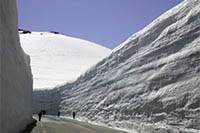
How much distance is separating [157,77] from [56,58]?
66.7m

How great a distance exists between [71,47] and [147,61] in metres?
81.0

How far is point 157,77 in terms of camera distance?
1658 cm

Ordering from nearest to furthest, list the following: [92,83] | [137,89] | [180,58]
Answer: [180,58], [137,89], [92,83]

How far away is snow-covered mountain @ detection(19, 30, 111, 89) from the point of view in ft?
185

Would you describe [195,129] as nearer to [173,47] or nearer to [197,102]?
[197,102]

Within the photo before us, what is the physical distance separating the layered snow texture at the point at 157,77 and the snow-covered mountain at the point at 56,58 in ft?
83.3

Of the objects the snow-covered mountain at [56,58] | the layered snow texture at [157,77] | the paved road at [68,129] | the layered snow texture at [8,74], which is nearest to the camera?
the layered snow texture at [8,74]

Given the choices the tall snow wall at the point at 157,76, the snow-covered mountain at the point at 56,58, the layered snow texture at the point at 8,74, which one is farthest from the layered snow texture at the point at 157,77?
the snow-covered mountain at the point at 56,58

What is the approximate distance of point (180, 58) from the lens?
15.2 m

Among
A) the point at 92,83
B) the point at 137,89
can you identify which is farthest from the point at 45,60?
the point at 137,89

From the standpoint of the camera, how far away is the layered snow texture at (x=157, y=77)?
1395 cm

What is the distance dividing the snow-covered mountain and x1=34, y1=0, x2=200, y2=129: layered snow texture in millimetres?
25390

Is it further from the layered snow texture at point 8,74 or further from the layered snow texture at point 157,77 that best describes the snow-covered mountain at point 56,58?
the layered snow texture at point 8,74

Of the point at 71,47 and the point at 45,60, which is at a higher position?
the point at 71,47
